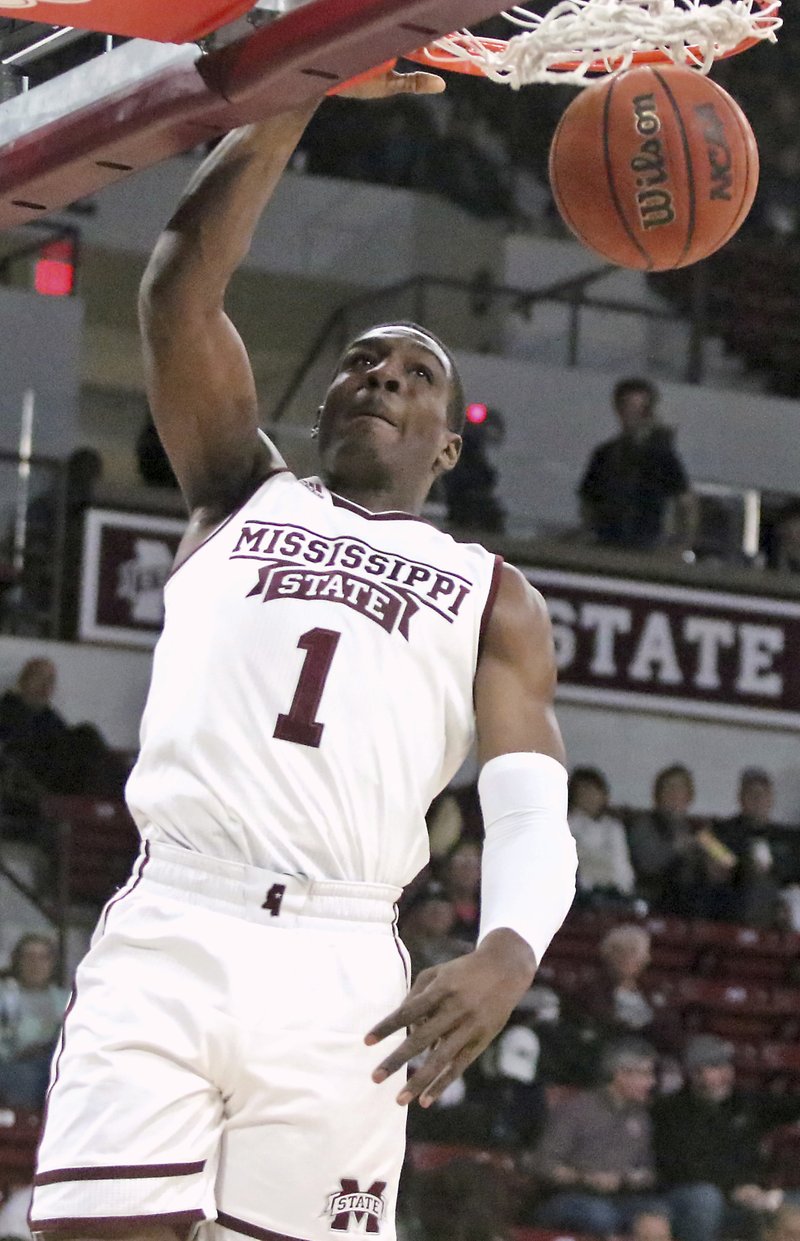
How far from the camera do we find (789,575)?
36.8ft

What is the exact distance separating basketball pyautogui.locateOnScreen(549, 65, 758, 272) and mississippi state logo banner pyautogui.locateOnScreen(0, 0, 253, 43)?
1.11 meters

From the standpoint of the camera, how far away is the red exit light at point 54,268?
1130cm

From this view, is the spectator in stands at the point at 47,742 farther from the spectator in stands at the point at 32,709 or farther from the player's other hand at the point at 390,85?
the player's other hand at the point at 390,85

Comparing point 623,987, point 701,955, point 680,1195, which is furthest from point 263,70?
point 701,955

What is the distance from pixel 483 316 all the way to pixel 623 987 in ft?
16.2

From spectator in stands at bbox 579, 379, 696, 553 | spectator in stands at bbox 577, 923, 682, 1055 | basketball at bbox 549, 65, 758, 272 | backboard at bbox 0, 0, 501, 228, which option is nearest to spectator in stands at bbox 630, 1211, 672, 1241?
spectator in stands at bbox 577, 923, 682, 1055

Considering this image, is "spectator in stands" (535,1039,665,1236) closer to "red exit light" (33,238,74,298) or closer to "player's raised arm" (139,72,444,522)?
"player's raised arm" (139,72,444,522)

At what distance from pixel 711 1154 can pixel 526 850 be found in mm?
5653

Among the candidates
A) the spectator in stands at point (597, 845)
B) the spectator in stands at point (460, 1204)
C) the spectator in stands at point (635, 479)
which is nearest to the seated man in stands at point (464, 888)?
the spectator in stands at point (597, 845)

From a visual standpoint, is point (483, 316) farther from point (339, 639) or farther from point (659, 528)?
point (339, 639)

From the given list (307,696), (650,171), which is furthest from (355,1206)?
(650,171)

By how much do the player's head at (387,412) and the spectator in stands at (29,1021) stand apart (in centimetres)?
463

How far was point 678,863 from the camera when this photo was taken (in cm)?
989

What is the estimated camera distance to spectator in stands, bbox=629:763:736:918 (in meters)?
9.84
